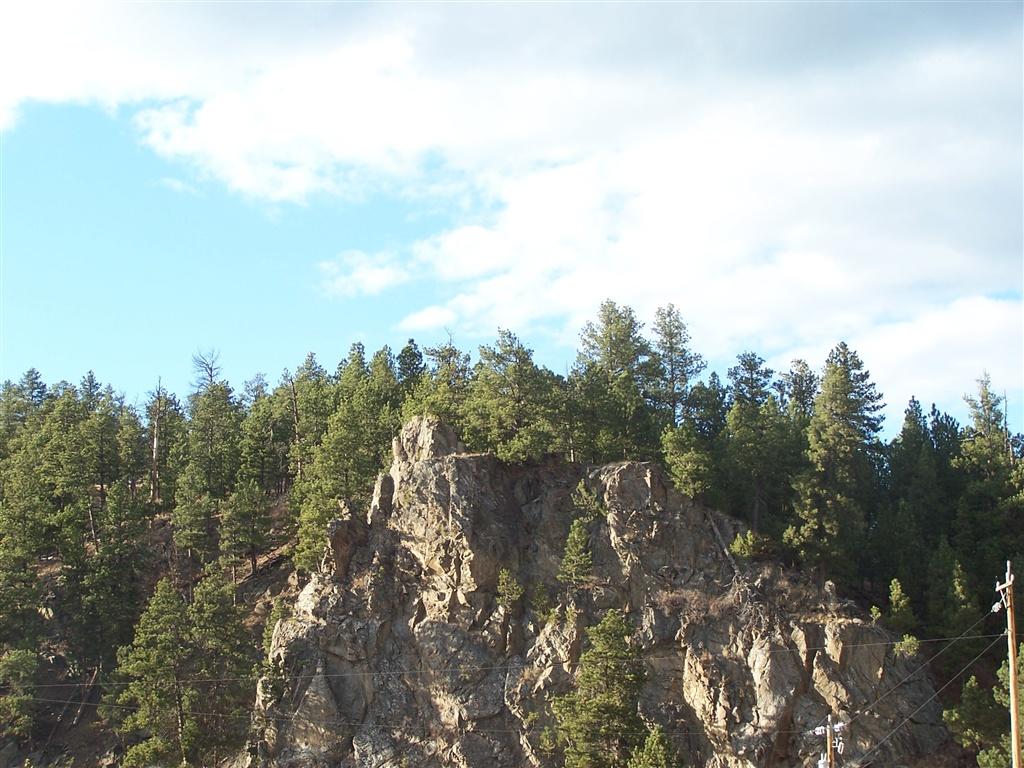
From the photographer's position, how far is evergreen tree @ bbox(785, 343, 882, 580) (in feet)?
181

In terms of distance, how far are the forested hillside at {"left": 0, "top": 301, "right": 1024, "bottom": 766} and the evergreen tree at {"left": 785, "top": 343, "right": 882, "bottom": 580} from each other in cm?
11

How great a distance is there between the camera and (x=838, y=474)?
188 feet

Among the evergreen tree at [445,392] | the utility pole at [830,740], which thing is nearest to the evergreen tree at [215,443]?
the evergreen tree at [445,392]

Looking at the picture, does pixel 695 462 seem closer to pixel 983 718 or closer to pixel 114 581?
pixel 983 718

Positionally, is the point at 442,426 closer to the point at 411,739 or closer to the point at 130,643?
the point at 411,739

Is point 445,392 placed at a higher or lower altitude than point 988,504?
higher

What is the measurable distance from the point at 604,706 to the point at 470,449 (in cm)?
1758

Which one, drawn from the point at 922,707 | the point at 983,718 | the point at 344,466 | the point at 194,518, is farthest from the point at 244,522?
the point at 983,718

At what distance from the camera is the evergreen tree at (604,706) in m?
44.4

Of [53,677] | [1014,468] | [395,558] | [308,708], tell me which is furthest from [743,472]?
[53,677]

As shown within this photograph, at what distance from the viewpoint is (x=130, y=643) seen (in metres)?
59.5

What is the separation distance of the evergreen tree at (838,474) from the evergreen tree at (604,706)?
42.4 ft

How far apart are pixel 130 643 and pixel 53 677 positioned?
4.31 metres

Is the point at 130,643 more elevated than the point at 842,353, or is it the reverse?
the point at 842,353
